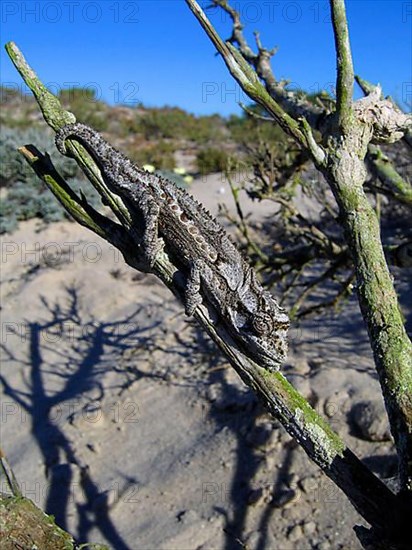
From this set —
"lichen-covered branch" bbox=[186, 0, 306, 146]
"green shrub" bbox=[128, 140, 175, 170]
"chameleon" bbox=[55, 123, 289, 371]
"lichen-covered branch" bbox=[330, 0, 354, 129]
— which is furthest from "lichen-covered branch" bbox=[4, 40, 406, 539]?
"green shrub" bbox=[128, 140, 175, 170]

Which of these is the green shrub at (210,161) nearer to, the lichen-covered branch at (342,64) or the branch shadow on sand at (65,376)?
the branch shadow on sand at (65,376)

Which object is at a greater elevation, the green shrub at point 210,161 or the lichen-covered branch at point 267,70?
the green shrub at point 210,161

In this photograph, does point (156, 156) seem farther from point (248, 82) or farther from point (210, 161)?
point (248, 82)

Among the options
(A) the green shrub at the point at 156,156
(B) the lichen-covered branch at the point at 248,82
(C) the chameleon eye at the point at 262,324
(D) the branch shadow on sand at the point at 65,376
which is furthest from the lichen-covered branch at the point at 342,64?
(A) the green shrub at the point at 156,156

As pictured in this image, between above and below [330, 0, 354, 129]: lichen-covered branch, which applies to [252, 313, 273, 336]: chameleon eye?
below

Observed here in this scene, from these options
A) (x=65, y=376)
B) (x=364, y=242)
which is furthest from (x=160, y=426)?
(x=364, y=242)

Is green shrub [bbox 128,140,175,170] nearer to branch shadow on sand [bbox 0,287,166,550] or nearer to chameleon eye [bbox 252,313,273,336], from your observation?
branch shadow on sand [bbox 0,287,166,550]

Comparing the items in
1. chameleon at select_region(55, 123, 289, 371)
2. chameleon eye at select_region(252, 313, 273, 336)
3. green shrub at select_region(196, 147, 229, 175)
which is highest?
green shrub at select_region(196, 147, 229, 175)
